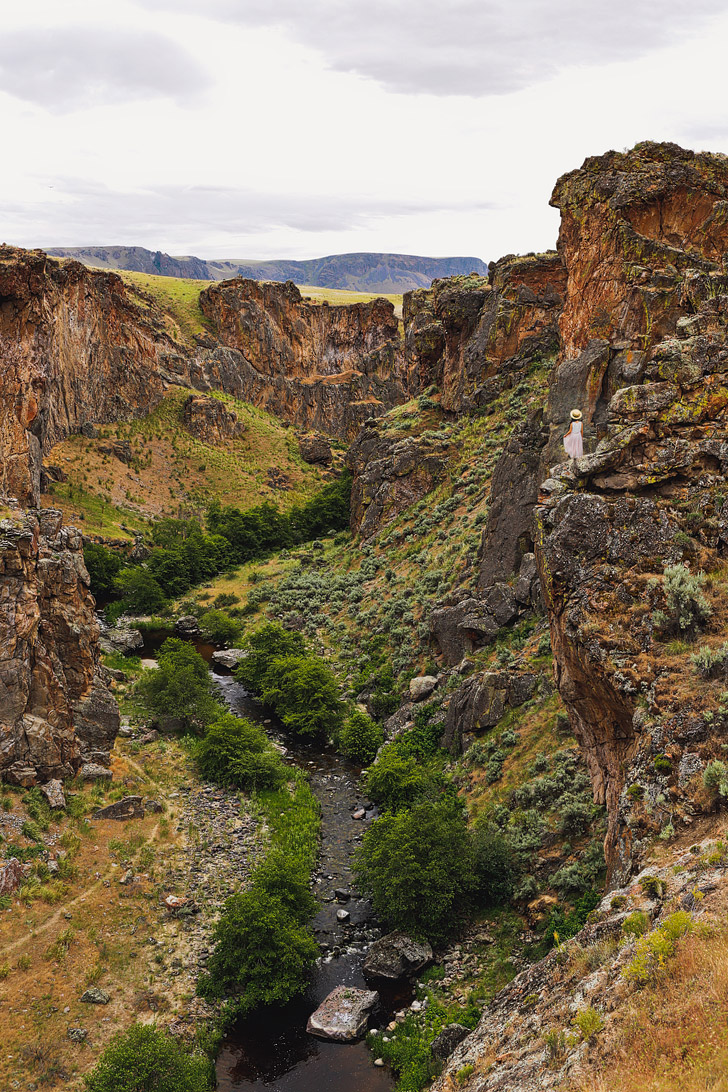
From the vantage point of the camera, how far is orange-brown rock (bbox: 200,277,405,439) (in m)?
122

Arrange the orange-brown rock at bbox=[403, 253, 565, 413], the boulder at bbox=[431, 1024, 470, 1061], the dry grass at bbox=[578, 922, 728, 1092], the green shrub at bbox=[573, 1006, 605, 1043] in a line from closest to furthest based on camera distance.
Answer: the dry grass at bbox=[578, 922, 728, 1092]
the green shrub at bbox=[573, 1006, 605, 1043]
the boulder at bbox=[431, 1024, 470, 1061]
the orange-brown rock at bbox=[403, 253, 565, 413]

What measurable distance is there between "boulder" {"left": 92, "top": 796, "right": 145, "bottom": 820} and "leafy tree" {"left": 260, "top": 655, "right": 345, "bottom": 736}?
10.4m

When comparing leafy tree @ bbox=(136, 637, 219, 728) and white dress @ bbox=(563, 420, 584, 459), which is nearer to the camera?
white dress @ bbox=(563, 420, 584, 459)

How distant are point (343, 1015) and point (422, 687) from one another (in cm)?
1722

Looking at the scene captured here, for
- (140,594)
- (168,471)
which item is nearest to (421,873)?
(140,594)

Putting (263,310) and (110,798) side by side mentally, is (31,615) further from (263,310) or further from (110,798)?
(263,310)

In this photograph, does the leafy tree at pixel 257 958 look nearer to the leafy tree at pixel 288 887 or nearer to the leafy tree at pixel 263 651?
the leafy tree at pixel 288 887

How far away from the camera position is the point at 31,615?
27.3m

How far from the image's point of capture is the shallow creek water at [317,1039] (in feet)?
58.4

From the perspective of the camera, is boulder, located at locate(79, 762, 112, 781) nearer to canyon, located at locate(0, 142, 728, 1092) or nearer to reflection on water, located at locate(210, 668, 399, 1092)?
canyon, located at locate(0, 142, 728, 1092)

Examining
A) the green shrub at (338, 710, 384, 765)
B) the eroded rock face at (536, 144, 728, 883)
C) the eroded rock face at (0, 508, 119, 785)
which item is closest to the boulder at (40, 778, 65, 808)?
the eroded rock face at (0, 508, 119, 785)

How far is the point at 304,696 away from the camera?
38.0 m

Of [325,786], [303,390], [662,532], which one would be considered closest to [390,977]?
[325,786]

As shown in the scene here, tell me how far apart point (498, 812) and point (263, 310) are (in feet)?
375
